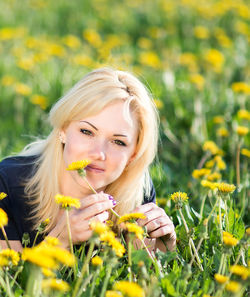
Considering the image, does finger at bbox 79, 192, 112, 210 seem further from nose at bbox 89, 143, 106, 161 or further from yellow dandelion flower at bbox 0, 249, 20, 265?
yellow dandelion flower at bbox 0, 249, 20, 265

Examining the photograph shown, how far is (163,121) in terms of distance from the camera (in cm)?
327

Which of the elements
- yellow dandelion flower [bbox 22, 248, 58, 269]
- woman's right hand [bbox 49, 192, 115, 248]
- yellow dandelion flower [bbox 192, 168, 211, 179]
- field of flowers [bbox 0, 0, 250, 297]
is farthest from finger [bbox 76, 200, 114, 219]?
yellow dandelion flower [bbox 192, 168, 211, 179]

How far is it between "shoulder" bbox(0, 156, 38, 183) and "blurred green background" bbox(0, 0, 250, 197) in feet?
0.60

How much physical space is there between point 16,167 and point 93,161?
0.51 m

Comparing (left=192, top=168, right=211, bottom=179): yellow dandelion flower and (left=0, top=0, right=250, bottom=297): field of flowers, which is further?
(left=192, top=168, right=211, bottom=179): yellow dandelion flower

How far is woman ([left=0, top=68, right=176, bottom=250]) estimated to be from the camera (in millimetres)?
1735

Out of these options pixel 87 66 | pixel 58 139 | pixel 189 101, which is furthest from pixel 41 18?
pixel 58 139

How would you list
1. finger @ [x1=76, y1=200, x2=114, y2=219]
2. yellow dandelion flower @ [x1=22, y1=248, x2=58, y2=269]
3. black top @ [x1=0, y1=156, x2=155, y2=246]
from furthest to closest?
black top @ [x1=0, y1=156, x2=155, y2=246] < finger @ [x1=76, y1=200, x2=114, y2=219] < yellow dandelion flower @ [x1=22, y1=248, x2=58, y2=269]

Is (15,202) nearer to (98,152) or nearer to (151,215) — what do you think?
(98,152)

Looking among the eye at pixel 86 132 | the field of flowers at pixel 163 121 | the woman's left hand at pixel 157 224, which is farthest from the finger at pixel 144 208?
the eye at pixel 86 132

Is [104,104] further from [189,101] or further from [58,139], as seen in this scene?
[189,101]

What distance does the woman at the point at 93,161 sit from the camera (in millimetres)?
1735

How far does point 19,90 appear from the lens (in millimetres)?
3318

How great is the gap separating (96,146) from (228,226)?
624mm
